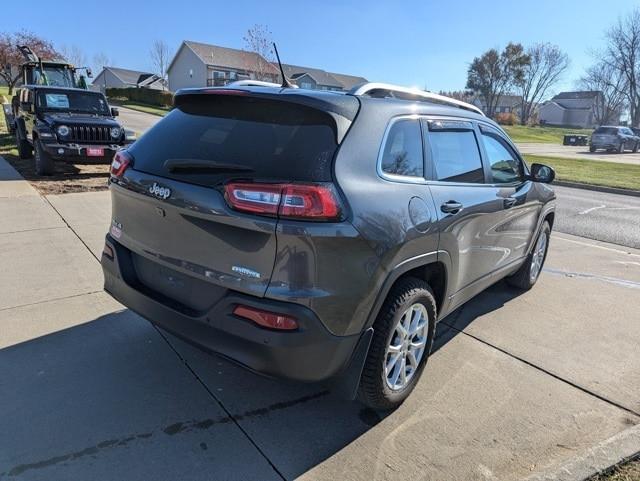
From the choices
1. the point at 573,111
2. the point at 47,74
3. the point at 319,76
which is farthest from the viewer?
the point at 573,111

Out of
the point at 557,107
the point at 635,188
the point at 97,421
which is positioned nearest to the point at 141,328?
the point at 97,421

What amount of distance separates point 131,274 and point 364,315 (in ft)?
4.84

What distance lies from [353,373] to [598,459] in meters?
1.40

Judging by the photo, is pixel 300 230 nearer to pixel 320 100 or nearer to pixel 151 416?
pixel 320 100

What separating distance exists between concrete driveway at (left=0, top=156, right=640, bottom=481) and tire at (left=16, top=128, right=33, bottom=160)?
8762mm

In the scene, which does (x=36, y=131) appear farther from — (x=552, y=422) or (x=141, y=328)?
(x=552, y=422)

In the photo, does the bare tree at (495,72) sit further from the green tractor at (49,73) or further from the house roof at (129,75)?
the green tractor at (49,73)

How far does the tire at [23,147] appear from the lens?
39.3 ft

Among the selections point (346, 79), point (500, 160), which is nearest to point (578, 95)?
point (346, 79)

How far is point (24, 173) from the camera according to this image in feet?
34.2

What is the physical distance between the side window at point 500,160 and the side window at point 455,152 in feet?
0.80

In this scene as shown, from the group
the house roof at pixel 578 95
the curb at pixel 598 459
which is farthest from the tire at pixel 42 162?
the house roof at pixel 578 95

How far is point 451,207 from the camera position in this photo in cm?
A: 320

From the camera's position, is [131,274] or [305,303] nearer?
[305,303]
